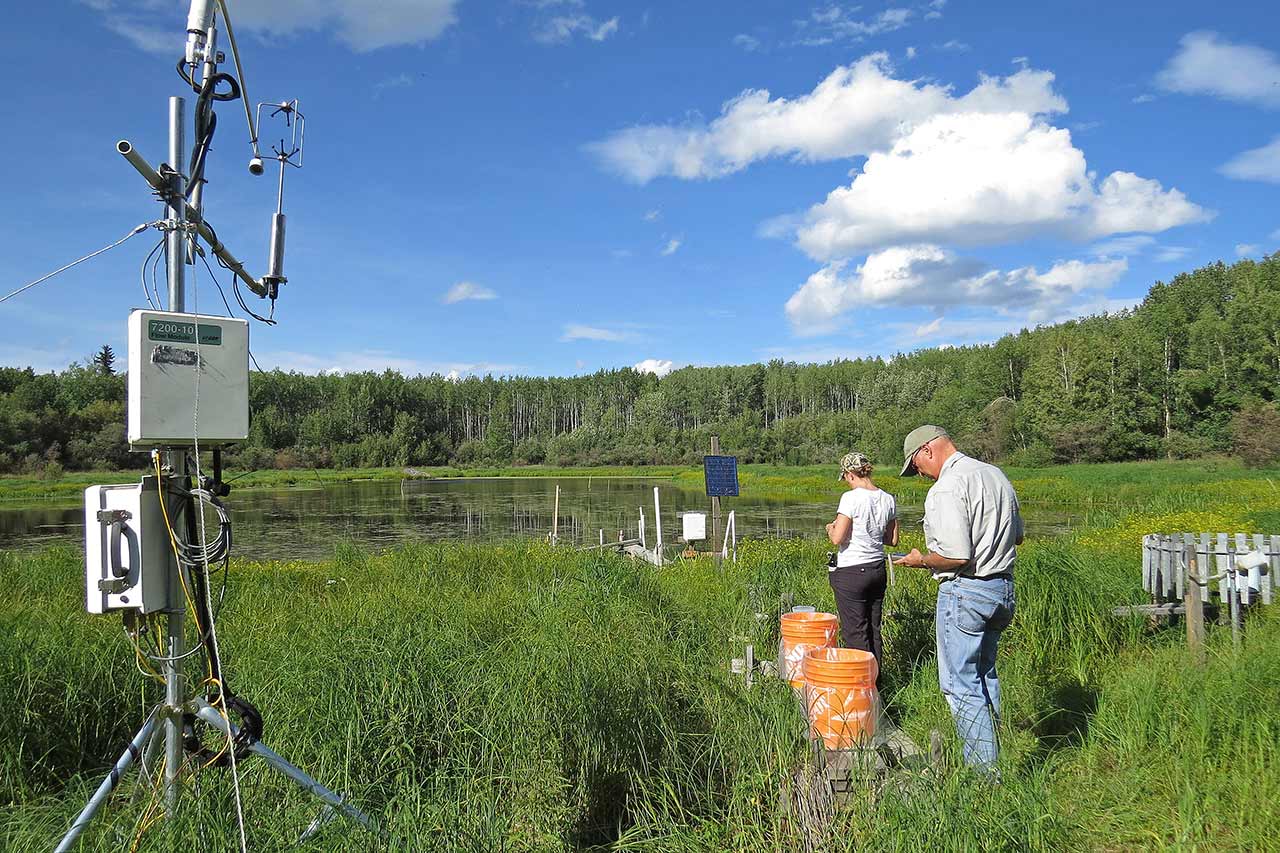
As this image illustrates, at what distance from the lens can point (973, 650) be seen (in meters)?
3.56

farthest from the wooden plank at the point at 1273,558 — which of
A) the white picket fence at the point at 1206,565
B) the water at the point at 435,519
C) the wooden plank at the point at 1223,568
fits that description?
the water at the point at 435,519

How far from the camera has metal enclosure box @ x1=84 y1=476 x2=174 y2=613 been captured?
257 centimetres

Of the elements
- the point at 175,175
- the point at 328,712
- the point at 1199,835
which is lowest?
the point at 1199,835

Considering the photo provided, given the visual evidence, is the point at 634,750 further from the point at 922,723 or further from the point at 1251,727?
the point at 1251,727

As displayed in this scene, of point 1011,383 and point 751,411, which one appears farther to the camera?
point 751,411

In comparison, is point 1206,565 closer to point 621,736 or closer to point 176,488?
point 621,736

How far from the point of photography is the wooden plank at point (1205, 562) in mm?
5805

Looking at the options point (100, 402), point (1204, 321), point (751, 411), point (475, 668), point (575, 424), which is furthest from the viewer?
A: point (575, 424)

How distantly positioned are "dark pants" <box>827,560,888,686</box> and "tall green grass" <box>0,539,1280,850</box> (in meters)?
0.43

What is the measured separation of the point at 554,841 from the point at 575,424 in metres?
108

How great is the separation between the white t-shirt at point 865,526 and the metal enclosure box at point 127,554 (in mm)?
3886

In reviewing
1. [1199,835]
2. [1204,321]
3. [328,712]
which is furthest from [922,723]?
[1204,321]

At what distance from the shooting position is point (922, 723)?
170 inches

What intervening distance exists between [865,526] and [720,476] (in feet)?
17.4
